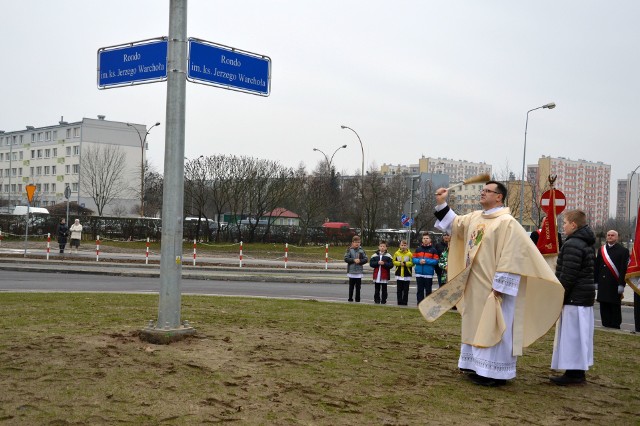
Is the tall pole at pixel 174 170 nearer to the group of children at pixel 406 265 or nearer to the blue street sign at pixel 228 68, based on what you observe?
the blue street sign at pixel 228 68

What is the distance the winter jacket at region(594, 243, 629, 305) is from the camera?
13375mm

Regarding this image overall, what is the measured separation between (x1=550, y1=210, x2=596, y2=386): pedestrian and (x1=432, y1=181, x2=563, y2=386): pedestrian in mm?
404

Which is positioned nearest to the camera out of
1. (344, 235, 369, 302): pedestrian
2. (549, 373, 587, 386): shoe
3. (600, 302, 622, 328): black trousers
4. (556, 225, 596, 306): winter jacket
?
(549, 373, 587, 386): shoe

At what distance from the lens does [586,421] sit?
19.1 ft

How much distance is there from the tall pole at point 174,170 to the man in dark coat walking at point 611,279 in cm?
919

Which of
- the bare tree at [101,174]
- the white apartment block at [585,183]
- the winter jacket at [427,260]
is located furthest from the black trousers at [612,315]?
the white apartment block at [585,183]

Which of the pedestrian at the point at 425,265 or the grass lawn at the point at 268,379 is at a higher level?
the pedestrian at the point at 425,265

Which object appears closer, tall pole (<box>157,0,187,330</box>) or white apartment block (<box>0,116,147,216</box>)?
tall pole (<box>157,0,187,330</box>)

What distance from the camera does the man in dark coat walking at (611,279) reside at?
13.4 meters

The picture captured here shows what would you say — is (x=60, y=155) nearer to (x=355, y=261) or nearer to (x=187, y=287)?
(x=187, y=287)

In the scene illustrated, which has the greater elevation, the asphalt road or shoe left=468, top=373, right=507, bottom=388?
shoe left=468, top=373, right=507, bottom=388

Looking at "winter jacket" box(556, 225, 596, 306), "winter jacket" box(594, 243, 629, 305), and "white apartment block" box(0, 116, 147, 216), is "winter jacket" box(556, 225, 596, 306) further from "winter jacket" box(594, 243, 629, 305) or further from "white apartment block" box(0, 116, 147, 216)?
"white apartment block" box(0, 116, 147, 216)

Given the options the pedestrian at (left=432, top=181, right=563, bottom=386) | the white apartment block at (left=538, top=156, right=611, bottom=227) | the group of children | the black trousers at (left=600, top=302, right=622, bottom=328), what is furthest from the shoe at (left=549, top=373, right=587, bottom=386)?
the white apartment block at (left=538, top=156, right=611, bottom=227)

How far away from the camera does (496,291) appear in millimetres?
6926
